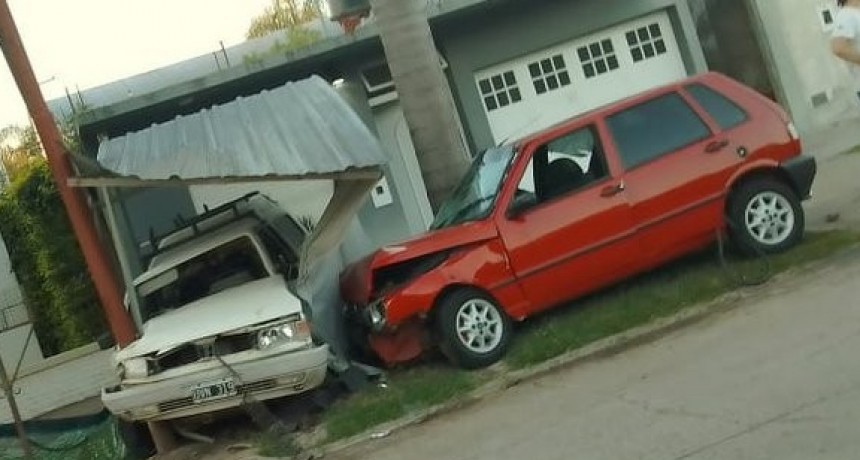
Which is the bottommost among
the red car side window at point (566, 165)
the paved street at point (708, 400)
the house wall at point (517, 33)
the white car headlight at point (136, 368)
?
the paved street at point (708, 400)

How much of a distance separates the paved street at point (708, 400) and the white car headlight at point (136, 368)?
184cm

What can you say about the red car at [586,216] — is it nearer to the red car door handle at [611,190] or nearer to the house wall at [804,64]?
the red car door handle at [611,190]

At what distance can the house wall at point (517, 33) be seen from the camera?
59.9 feet

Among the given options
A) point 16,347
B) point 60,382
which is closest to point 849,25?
point 60,382

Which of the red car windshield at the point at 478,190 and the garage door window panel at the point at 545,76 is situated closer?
the red car windshield at the point at 478,190

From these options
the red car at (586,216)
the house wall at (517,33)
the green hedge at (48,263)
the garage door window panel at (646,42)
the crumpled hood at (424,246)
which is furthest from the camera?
the garage door window panel at (646,42)

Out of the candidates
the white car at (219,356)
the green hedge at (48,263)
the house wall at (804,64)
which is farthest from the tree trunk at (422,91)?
the house wall at (804,64)

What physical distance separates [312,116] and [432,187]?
1723 mm

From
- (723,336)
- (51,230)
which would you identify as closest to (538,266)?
(723,336)

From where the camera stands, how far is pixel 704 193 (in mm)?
9781

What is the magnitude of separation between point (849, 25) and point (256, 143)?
186 inches

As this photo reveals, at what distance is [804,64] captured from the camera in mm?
19781

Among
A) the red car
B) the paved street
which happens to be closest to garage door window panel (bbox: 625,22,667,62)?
the red car

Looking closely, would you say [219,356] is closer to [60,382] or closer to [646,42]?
[60,382]
